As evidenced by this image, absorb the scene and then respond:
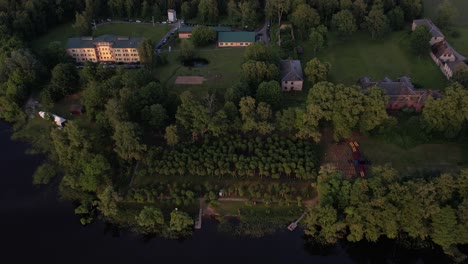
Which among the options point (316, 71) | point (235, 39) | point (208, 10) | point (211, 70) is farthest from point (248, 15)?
point (316, 71)

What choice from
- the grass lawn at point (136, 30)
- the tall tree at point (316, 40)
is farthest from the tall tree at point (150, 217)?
the grass lawn at point (136, 30)

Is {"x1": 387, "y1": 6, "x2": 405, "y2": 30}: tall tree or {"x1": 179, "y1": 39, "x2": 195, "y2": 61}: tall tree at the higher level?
{"x1": 387, "y1": 6, "x2": 405, "y2": 30}: tall tree

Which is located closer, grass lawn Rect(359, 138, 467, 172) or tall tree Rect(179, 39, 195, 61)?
grass lawn Rect(359, 138, 467, 172)

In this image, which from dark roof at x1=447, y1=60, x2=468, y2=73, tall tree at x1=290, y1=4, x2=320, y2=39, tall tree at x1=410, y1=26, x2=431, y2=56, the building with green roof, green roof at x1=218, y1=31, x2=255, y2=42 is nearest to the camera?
dark roof at x1=447, y1=60, x2=468, y2=73

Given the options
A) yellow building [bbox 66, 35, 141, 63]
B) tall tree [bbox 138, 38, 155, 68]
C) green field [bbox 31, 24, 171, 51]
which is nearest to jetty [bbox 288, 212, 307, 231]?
tall tree [bbox 138, 38, 155, 68]

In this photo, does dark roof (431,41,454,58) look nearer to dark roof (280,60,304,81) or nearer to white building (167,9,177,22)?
dark roof (280,60,304,81)

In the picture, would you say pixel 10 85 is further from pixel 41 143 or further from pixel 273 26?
pixel 273 26

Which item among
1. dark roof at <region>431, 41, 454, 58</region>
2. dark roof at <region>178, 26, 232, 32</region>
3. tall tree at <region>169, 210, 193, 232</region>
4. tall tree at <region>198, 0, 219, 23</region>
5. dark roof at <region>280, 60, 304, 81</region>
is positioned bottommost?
tall tree at <region>169, 210, 193, 232</region>
